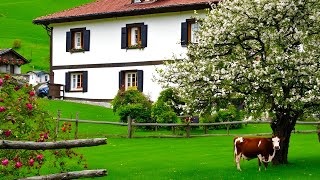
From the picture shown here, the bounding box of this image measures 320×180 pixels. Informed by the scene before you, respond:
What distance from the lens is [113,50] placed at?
48438 mm

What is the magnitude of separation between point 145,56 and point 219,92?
25.5 meters

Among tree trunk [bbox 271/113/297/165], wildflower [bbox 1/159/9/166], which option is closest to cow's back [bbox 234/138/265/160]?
tree trunk [bbox 271/113/297/165]

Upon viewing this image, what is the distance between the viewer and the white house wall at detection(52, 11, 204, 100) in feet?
149

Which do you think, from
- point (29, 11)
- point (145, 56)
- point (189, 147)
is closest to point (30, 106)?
point (189, 147)

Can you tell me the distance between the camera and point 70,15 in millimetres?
49719

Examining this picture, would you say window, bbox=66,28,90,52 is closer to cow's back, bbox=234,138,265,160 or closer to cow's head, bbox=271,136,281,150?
cow's back, bbox=234,138,265,160

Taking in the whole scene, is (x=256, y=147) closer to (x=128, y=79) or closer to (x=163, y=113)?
(x=163, y=113)

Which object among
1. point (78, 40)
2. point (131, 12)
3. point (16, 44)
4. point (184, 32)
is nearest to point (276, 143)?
point (184, 32)

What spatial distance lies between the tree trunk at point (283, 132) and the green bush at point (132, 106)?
14.8 metres

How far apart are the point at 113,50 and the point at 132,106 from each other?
1269 cm

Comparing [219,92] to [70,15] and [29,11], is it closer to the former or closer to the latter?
[70,15]

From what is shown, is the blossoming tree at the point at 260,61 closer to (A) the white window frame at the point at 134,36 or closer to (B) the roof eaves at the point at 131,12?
(B) the roof eaves at the point at 131,12

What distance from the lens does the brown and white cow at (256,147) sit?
66.7 feet

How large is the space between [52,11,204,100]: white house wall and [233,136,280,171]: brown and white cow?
23.7 m
